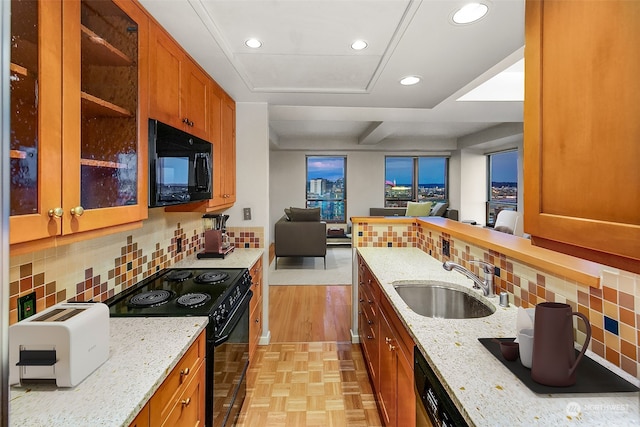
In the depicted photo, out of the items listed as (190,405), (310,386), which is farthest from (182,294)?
(310,386)

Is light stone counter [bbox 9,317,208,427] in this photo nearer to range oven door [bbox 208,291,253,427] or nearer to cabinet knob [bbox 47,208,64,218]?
range oven door [bbox 208,291,253,427]

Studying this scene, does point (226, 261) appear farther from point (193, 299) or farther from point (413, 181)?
point (413, 181)

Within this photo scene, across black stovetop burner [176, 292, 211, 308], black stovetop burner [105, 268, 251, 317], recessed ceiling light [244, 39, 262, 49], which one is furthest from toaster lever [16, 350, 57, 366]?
recessed ceiling light [244, 39, 262, 49]

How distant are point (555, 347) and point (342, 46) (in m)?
1.73

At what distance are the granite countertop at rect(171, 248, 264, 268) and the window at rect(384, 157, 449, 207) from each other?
6542 mm

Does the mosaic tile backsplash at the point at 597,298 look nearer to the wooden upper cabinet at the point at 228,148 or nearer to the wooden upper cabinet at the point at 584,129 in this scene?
the wooden upper cabinet at the point at 584,129

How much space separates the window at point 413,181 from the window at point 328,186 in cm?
123

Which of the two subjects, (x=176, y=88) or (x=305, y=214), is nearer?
(x=176, y=88)

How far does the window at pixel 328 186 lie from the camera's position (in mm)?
8625

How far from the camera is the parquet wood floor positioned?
2004mm

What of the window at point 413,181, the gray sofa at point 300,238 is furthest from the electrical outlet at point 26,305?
the window at point 413,181

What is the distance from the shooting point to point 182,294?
1.71 metres

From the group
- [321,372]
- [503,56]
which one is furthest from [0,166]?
[321,372]

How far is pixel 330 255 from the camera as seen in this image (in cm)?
695
